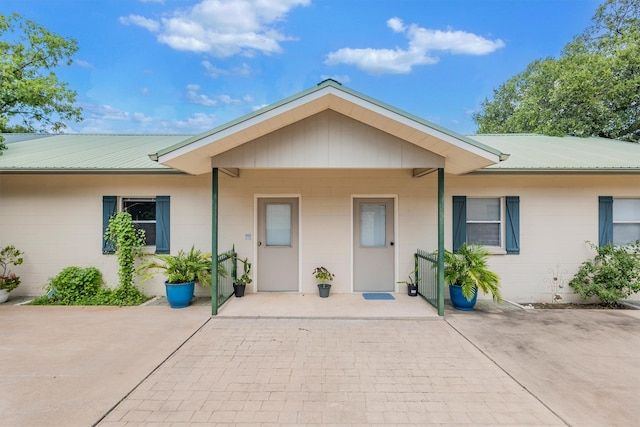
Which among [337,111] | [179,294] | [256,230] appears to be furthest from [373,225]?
[179,294]

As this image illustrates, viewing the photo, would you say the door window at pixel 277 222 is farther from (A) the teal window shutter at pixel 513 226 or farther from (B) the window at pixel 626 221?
(B) the window at pixel 626 221

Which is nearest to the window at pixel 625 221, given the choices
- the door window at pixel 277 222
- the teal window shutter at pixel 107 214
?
the door window at pixel 277 222

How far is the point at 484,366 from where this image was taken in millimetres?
3553

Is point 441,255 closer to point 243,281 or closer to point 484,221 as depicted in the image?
point 484,221

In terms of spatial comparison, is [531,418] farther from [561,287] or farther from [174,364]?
[561,287]

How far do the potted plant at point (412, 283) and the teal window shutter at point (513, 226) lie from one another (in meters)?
1.96

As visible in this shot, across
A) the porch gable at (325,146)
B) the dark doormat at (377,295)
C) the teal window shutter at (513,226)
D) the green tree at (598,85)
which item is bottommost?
the dark doormat at (377,295)

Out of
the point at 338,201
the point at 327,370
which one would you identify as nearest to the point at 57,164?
the point at 338,201

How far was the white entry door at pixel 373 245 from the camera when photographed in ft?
21.5

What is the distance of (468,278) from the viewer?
17.4ft

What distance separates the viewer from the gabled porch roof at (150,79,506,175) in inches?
177

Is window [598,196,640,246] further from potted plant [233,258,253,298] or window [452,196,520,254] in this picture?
potted plant [233,258,253,298]

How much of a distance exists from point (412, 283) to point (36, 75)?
16519 millimetres

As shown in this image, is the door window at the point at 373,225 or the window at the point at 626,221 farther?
the door window at the point at 373,225
